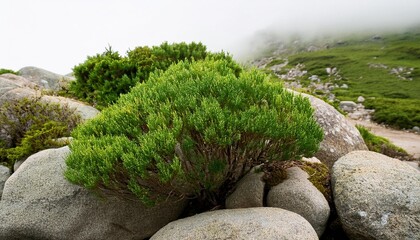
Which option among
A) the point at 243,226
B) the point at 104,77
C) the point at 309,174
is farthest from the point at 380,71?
the point at 243,226

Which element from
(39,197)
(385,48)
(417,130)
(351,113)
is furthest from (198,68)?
(385,48)

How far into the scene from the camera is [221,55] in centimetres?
1631

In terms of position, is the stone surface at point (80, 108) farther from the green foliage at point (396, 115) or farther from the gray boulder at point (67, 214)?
the green foliage at point (396, 115)

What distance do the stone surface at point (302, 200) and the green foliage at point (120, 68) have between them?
25.0 feet

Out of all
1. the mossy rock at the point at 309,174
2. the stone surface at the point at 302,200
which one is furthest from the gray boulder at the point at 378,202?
the mossy rock at the point at 309,174

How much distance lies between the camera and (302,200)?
9.05 m

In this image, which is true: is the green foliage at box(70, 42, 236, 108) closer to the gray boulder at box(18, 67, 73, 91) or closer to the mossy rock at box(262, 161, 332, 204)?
the mossy rock at box(262, 161, 332, 204)

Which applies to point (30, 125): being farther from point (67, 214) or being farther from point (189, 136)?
point (189, 136)

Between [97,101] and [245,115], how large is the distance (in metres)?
11.2

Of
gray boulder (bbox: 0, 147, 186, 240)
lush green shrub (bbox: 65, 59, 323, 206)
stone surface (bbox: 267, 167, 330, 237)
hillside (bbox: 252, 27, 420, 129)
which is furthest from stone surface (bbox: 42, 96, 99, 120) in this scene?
hillside (bbox: 252, 27, 420, 129)

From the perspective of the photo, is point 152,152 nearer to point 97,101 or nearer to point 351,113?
point 97,101

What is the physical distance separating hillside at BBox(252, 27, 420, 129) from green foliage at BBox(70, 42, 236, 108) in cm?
4583

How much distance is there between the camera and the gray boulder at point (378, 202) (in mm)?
8453

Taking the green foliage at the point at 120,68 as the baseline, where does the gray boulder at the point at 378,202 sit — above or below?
below
